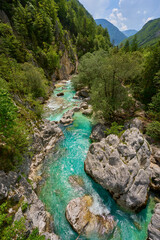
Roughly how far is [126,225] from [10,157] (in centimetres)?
1220

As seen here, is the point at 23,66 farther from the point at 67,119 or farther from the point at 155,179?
the point at 155,179

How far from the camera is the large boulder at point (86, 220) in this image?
821cm

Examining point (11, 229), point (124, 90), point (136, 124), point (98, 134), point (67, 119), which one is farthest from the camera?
point (67, 119)

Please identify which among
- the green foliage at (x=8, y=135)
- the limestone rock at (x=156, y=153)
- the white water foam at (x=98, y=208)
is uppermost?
the green foliage at (x=8, y=135)

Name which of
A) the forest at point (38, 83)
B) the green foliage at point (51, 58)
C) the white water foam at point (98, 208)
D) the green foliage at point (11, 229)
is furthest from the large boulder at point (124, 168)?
the green foliage at point (51, 58)

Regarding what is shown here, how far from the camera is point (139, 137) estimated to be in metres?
12.2

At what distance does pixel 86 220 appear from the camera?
8555 millimetres

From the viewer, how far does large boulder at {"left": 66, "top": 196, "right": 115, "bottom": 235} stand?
821cm

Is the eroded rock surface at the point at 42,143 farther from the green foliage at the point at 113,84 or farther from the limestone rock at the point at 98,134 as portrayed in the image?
the green foliage at the point at 113,84

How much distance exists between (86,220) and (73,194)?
2568 millimetres

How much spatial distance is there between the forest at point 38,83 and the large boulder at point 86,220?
9.83 feet

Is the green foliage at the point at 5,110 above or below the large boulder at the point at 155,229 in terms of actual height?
above

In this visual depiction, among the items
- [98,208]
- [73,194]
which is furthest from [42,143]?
[98,208]

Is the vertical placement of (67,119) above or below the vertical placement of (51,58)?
below
